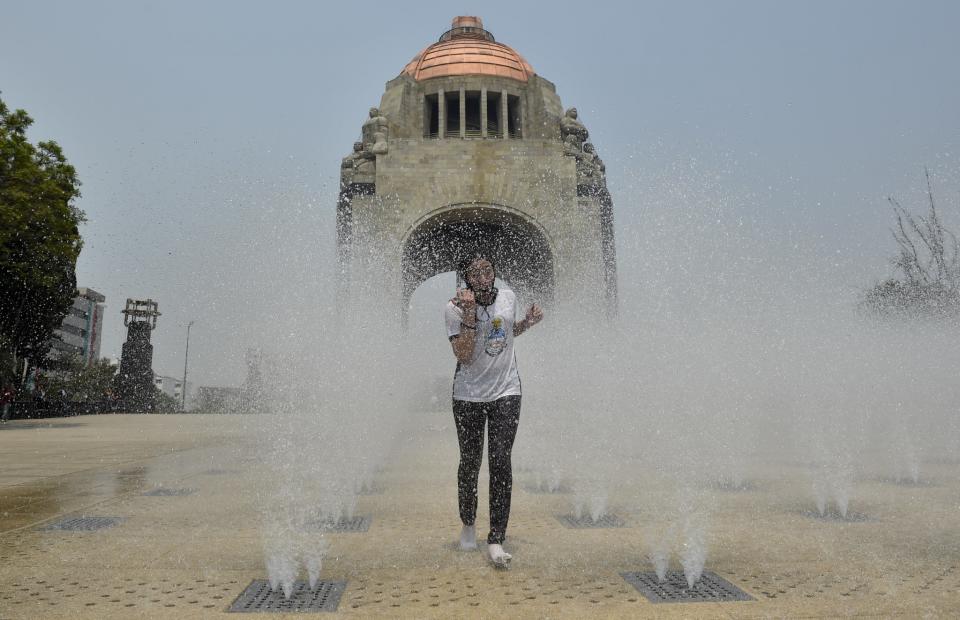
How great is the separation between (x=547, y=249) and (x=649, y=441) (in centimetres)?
1240

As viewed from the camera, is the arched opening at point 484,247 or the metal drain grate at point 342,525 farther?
the arched opening at point 484,247

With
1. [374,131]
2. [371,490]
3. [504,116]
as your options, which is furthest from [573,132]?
[371,490]

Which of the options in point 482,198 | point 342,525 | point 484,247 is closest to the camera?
point 342,525

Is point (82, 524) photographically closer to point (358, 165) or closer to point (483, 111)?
point (358, 165)

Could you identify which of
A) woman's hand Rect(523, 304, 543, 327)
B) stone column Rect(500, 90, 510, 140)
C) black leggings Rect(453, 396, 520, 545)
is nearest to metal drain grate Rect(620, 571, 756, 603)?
black leggings Rect(453, 396, 520, 545)

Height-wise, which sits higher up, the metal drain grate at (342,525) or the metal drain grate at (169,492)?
the metal drain grate at (169,492)

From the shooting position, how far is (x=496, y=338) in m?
3.39

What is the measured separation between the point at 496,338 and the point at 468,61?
25.0 m

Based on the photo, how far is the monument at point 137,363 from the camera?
31.7 metres

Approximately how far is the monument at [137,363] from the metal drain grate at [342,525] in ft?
102

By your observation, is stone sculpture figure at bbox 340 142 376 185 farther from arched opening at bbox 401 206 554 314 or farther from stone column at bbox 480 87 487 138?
stone column at bbox 480 87 487 138

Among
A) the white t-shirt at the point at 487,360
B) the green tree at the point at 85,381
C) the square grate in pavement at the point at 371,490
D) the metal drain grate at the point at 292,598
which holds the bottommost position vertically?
the metal drain grate at the point at 292,598

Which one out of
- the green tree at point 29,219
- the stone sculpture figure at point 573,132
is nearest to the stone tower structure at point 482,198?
the stone sculpture figure at point 573,132

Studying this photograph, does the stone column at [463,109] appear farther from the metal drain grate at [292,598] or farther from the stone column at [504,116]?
the metal drain grate at [292,598]
